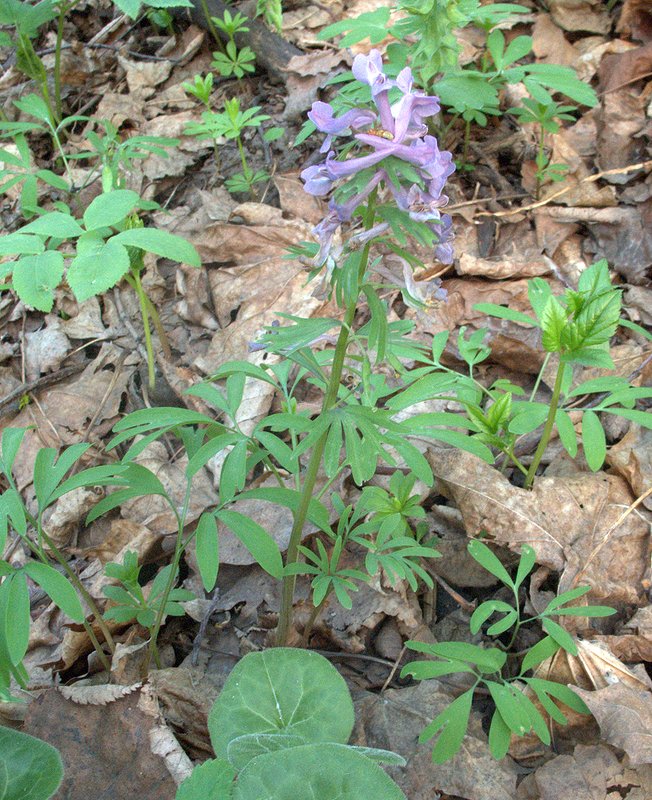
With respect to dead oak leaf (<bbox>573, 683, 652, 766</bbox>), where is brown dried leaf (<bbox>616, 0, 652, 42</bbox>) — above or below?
above

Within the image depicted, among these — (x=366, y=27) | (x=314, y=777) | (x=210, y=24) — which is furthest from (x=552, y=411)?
(x=210, y=24)

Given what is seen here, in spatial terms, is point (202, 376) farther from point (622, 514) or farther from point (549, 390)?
point (622, 514)

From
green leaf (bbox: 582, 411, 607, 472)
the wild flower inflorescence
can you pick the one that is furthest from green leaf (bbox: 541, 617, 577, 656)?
the wild flower inflorescence

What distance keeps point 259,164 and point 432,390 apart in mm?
2729

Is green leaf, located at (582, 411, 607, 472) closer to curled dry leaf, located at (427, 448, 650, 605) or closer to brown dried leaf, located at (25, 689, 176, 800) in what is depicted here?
curled dry leaf, located at (427, 448, 650, 605)

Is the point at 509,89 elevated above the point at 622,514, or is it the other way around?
the point at 509,89

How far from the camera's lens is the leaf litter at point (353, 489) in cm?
197

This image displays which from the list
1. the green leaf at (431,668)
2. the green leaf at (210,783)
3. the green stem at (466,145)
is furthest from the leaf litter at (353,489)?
the green leaf at (210,783)

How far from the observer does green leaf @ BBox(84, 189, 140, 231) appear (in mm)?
2131

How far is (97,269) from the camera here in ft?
6.50

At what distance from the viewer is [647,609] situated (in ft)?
7.34

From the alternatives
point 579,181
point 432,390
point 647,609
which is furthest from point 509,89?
point 647,609

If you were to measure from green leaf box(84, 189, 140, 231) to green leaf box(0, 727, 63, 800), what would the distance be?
1.52 meters

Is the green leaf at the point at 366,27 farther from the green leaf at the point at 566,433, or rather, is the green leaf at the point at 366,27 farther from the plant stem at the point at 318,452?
the green leaf at the point at 566,433
